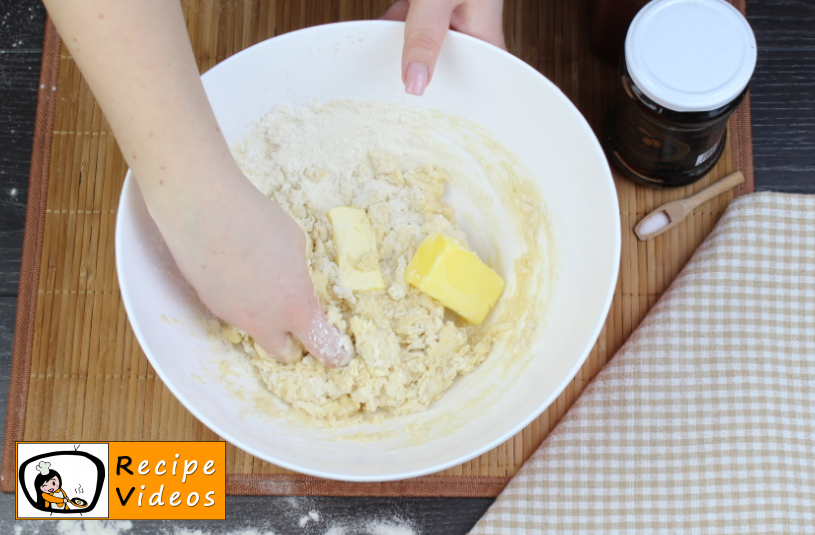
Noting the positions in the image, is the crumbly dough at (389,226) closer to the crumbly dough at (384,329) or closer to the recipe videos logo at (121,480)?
the crumbly dough at (384,329)

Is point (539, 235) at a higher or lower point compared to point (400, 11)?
lower

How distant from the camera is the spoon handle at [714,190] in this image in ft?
3.78

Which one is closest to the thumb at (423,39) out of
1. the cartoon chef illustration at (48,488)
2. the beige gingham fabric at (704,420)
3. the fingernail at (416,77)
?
the fingernail at (416,77)

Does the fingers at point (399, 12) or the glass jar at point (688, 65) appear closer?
the glass jar at point (688, 65)

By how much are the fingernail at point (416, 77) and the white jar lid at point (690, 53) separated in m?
0.30

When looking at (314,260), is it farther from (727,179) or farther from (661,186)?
(727,179)

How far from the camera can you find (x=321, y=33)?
0.96 meters

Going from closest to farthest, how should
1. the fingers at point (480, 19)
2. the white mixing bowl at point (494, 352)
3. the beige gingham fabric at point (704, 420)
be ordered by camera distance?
the white mixing bowl at point (494, 352), the fingers at point (480, 19), the beige gingham fabric at point (704, 420)

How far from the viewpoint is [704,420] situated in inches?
43.7

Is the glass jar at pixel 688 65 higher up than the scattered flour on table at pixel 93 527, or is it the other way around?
the glass jar at pixel 688 65

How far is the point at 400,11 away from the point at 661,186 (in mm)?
574

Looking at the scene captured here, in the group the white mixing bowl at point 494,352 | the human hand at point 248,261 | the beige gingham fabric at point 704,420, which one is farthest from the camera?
the beige gingham fabric at point 704,420

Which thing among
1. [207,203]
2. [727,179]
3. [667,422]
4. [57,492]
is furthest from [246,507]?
[727,179]

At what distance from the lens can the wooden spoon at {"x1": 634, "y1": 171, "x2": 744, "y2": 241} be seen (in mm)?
1147
